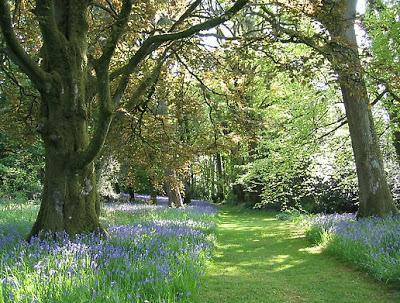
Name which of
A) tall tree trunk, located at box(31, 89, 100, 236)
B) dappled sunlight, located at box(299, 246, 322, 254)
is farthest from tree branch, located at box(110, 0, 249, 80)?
dappled sunlight, located at box(299, 246, 322, 254)

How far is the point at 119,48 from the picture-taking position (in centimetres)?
1105

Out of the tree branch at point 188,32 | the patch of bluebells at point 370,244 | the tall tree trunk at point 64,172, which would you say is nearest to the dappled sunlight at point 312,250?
the patch of bluebells at point 370,244

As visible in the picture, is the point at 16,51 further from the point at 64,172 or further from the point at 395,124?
the point at 395,124

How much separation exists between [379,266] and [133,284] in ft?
13.0

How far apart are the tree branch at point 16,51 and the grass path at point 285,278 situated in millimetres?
4345

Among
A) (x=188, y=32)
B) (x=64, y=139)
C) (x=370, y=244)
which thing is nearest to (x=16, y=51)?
(x=64, y=139)

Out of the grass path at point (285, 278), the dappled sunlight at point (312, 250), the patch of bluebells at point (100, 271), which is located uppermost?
the patch of bluebells at point (100, 271)

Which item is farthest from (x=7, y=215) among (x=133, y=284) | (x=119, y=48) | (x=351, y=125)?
(x=351, y=125)

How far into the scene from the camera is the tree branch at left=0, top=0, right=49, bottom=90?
239 inches

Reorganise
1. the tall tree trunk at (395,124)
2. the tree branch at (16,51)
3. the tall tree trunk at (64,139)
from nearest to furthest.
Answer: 1. the tree branch at (16,51)
2. the tall tree trunk at (64,139)
3. the tall tree trunk at (395,124)

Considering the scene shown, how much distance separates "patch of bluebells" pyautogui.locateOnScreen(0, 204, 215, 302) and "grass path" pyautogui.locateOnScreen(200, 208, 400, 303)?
0.55 meters

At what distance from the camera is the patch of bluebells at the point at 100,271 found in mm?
3979

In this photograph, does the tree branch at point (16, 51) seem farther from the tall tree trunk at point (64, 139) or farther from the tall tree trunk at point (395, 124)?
the tall tree trunk at point (395, 124)

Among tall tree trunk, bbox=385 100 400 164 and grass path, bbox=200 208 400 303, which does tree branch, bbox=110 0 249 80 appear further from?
tall tree trunk, bbox=385 100 400 164
